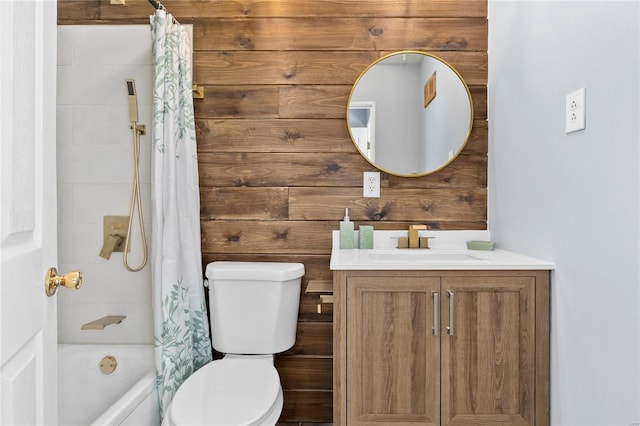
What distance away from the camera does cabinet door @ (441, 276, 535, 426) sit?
4.90 feet

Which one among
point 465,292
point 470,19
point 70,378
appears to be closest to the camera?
point 465,292

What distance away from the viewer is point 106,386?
1794mm

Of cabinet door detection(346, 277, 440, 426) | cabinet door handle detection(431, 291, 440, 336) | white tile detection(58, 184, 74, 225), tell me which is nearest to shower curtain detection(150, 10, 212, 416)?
white tile detection(58, 184, 74, 225)

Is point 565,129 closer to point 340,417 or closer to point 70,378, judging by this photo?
point 340,417

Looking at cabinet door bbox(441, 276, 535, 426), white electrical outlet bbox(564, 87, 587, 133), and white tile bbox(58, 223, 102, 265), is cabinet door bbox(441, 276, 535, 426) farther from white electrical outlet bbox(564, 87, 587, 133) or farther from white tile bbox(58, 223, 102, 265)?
white tile bbox(58, 223, 102, 265)

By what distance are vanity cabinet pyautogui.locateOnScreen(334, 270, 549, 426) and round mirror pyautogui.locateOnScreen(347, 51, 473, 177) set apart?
2.42ft

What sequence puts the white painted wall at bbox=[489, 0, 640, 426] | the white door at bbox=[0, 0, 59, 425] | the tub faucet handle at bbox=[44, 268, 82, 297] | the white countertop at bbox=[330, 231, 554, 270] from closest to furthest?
1. the white door at bbox=[0, 0, 59, 425]
2. the tub faucet handle at bbox=[44, 268, 82, 297]
3. the white painted wall at bbox=[489, 0, 640, 426]
4. the white countertop at bbox=[330, 231, 554, 270]

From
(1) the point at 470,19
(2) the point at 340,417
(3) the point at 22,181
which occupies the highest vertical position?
(1) the point at 470,19

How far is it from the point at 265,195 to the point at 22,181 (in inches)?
54.4

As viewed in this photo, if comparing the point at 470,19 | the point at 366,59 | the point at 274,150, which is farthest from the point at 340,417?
the point at 470,19

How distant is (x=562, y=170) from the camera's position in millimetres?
1412

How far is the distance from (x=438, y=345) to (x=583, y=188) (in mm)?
690

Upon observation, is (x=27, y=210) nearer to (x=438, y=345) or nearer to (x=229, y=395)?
(x=229, y=395)

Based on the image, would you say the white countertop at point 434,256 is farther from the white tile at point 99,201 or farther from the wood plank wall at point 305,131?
the white tile at point 99,201
